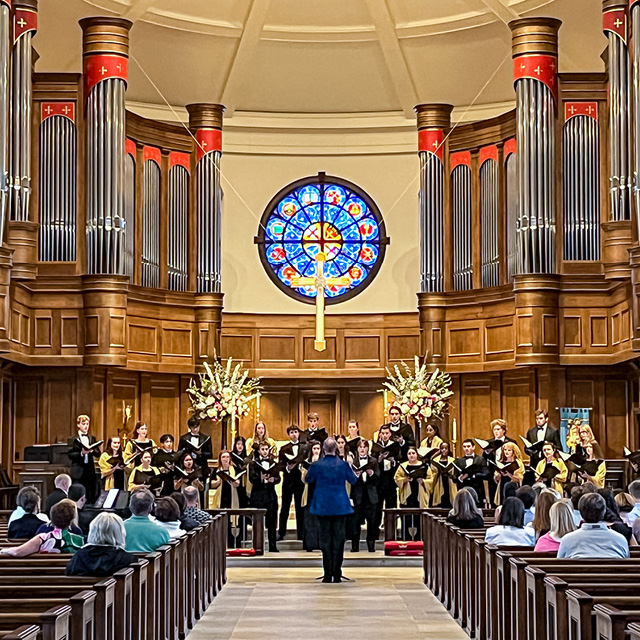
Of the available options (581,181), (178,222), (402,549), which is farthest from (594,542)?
(178,222)

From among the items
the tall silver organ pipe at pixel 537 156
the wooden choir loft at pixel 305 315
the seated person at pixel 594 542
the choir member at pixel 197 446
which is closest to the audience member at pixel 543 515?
the seated person at pixel 594 542

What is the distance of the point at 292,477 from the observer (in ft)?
48.1

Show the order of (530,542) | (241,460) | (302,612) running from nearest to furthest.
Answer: (530,542) < (302,612) < (241,460)

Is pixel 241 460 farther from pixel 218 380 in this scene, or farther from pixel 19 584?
pixel 19 584

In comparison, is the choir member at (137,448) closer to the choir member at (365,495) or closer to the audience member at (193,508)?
the choir member at (365,495)

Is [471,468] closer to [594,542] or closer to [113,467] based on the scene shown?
[113,467]

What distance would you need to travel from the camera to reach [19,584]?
232 inches

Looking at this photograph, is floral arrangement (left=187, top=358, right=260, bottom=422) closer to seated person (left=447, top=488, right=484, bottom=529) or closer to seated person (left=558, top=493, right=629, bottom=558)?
seated person (left=447, top=488, right=484, bottom=529)

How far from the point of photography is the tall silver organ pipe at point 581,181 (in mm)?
16703

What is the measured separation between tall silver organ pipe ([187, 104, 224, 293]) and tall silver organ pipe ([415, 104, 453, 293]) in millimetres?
2992

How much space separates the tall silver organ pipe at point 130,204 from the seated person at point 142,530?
9563 mm

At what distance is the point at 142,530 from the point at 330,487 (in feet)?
11.4

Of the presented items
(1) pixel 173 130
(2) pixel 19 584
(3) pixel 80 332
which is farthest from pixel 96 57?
(2) pixel 19 584

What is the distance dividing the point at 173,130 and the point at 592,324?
666 cm
